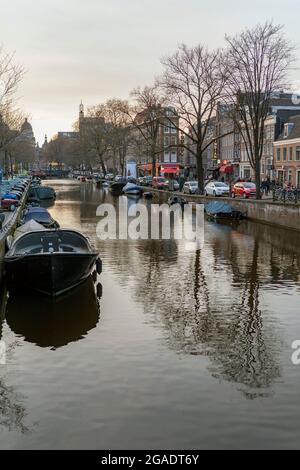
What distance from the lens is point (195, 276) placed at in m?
21.3

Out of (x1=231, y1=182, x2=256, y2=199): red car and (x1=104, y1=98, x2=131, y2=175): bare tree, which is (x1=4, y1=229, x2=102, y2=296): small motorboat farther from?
(x1=104, y1=98, x2=131, y2=175): bare tree

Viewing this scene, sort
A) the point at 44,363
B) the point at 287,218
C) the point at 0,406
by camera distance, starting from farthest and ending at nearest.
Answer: the point at 287,218 → the point at 44,363 → the point at 0,406

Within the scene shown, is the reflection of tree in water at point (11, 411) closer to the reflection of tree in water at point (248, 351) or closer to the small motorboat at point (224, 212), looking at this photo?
the reflection of tree in water at point (248, 351)

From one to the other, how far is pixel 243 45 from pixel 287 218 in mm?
14962

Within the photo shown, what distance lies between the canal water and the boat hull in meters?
0.44

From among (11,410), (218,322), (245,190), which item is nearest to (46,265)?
(218,322)

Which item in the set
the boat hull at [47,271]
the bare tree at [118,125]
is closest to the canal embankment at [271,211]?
the boat hull at [47,271]

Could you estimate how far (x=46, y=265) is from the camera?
17.0m

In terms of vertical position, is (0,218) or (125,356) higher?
(0,218)

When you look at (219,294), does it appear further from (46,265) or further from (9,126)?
(9,126)

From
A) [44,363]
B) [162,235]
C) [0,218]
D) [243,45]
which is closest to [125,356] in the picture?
[44,363]

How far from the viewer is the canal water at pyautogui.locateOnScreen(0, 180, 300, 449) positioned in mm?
9031

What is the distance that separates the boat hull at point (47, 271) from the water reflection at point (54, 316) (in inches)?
14.4

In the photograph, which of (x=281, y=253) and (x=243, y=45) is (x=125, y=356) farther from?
(x=243, y=45)
